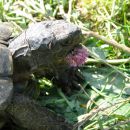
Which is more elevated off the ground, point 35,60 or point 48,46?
point 48,46

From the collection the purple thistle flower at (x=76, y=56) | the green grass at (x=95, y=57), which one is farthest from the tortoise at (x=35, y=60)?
the green grass at (x=95, y=57)

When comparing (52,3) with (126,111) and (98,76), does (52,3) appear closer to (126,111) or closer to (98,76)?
(98,76)

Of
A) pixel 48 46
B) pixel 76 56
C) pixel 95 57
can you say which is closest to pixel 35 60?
pixel 48 46

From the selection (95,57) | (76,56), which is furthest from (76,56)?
(95,57)

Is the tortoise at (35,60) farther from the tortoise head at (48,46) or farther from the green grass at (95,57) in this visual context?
the green grass at (95,57)

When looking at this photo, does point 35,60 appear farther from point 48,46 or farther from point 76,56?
point 76,56

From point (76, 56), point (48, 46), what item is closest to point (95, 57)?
point (76, 56)

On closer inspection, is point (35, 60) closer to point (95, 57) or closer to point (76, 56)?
point (76, 56)
